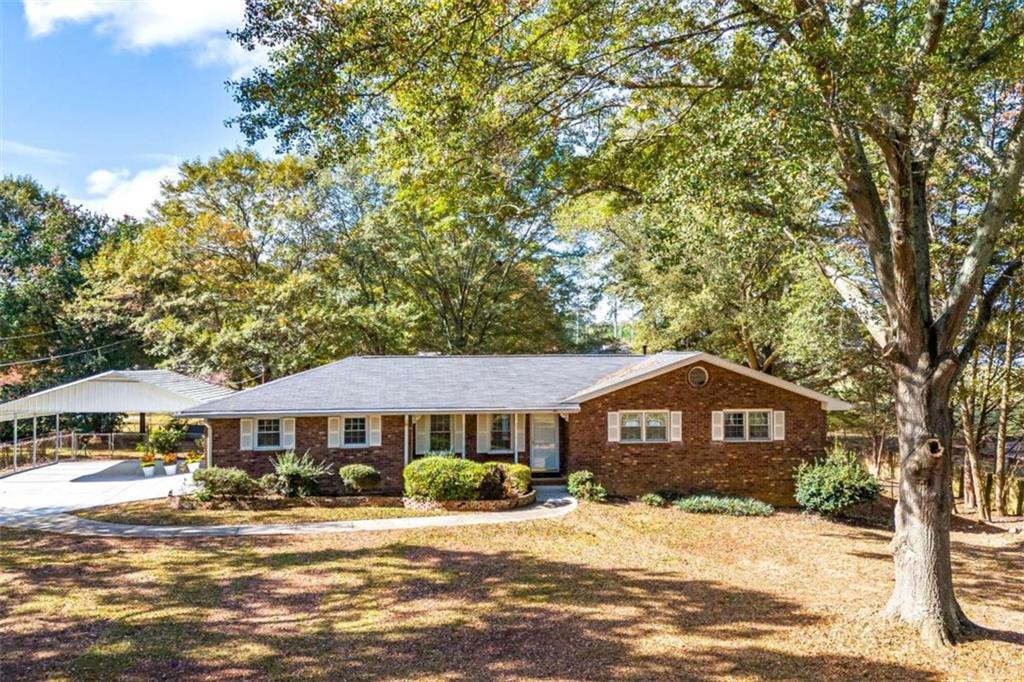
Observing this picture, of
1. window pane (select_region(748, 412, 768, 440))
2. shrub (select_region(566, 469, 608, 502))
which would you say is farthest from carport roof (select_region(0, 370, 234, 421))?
window pane (select_region(748, 412, 768, 440))

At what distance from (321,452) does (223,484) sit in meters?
2.85

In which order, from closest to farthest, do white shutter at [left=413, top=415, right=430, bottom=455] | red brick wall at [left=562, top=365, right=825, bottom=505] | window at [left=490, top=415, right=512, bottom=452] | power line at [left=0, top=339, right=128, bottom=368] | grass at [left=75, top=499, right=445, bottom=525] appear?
1. grass at [left=75, top=499, right=445, bottom=525]
2. red brick wall at [left=562, top=365, right=825, bottom=505]
3. white shutter at [left=413, top=415, right=430, bottom=455]
4. window at [left=490, top=415, right=512, bottom=452]
5. power line at [left=0, top=339, right=128, bottom=368]

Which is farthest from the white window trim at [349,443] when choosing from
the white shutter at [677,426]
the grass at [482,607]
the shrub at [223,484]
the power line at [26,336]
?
the power line at [26,336]

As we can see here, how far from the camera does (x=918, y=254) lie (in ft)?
29.3

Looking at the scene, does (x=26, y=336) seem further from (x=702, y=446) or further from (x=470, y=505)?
(x=702, y=446)

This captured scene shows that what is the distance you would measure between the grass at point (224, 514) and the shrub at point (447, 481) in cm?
52

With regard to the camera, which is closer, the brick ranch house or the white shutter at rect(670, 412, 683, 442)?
the brick ranch house

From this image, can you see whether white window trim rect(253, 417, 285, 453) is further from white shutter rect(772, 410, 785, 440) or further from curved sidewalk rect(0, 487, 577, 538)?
white shutter rect(772, 410, 785, 440)

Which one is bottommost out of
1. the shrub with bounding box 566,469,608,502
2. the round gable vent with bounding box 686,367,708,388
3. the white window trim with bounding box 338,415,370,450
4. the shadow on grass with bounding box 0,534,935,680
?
the shadow on grass with bounding box 0,534,935,680

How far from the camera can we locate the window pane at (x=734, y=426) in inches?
733

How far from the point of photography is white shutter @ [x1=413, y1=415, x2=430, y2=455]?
19625 mm

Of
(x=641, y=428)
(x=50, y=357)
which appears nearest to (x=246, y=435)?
(x=641, y=428)

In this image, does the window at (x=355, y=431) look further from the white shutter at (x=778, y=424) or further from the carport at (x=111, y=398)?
the white shutter at (x=778, y=424)

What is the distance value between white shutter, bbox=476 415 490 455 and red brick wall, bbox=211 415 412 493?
2640 millimetres
